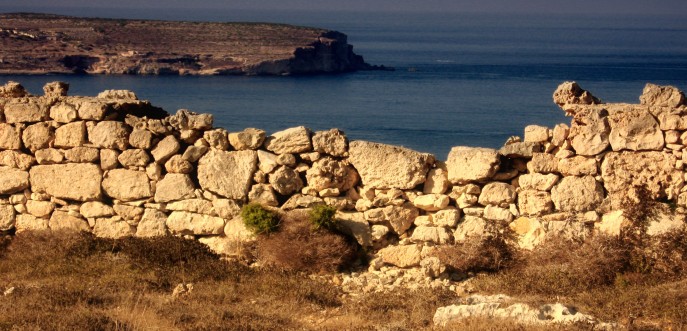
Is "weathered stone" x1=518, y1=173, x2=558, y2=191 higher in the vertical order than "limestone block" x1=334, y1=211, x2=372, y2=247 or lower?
higher

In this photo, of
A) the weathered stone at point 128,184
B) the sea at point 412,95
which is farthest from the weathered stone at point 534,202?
the sea at point 412,95

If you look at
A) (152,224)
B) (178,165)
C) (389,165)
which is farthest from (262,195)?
(389,165)

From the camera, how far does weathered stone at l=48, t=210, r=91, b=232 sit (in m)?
12.8

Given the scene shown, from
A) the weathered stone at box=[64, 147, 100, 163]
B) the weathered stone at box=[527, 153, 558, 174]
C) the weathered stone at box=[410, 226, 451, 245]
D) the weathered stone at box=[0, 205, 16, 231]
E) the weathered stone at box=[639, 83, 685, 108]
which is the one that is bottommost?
the weathered stone at box=[0, 205, 16, 231]

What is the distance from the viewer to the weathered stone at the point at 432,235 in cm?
1191

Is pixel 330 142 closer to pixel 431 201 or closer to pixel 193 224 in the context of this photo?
pixel 431 201

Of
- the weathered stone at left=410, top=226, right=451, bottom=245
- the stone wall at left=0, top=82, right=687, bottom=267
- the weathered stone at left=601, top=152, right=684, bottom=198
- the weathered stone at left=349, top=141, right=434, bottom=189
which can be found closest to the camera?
the weathered stone at left=601, top=152, right=684, bottom=198

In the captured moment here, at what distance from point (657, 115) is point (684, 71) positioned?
250 feet

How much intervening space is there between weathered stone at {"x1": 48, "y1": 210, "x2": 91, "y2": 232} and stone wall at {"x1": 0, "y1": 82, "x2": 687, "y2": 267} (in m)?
0.02

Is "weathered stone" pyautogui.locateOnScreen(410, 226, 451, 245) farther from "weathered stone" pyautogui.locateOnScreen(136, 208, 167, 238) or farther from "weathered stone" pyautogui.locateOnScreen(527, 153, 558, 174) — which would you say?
"weathered stone" pyautogui.locateOnScreen(136, 208, 167, 238)

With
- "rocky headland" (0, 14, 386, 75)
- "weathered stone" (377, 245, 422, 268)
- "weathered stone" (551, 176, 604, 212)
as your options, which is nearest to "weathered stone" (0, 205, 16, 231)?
"weathered stone" (377, 245, 422, 268)

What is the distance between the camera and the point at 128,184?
41.3ft

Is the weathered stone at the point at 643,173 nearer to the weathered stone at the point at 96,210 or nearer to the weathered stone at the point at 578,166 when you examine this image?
the weathered stone at the point at 578,166

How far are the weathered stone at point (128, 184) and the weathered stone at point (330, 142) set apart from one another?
247 centimetres
